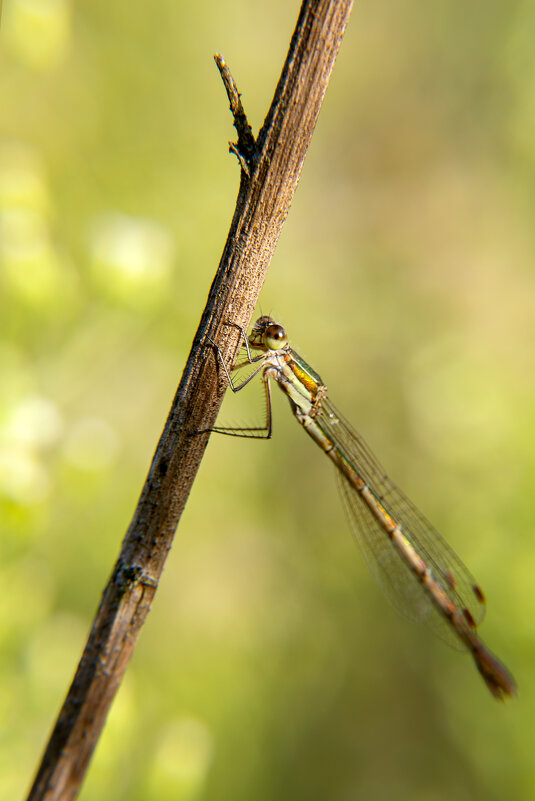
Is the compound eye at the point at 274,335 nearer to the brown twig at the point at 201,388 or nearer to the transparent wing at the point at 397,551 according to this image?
the transparent wing at the point at 397,551

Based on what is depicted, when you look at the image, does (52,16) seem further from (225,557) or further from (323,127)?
(323,127)

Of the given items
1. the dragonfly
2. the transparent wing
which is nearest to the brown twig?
the dragonfly

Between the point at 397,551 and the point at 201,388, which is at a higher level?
the point at 201,388

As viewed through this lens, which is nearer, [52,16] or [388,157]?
[52,16]

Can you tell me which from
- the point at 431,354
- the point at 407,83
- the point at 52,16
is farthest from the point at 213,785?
the point at 407,83

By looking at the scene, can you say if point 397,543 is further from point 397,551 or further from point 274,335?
point 274,335

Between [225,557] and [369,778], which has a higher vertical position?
[225,557]

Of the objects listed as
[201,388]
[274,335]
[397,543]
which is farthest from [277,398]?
[201,388]
